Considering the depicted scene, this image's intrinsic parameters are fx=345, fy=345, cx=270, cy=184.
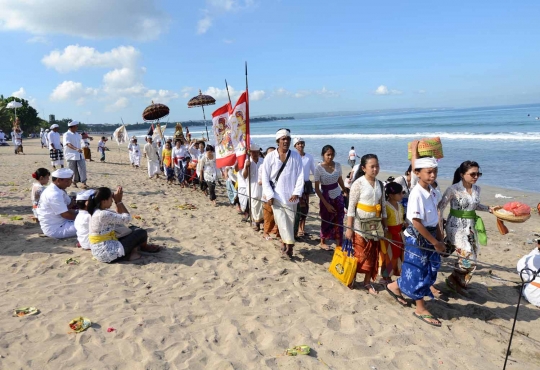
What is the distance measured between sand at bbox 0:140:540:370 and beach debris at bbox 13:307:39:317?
2.7 inches

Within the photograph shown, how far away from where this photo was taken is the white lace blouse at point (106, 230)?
14.7 ft

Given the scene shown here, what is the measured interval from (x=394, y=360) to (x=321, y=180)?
2.95 meters

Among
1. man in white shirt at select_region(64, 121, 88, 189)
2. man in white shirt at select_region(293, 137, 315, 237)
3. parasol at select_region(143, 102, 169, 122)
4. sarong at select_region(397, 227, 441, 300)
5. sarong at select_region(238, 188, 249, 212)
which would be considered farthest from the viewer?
parasol at select_region(143, 102, 169, 122)

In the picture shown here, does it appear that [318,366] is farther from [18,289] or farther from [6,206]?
[6,206]

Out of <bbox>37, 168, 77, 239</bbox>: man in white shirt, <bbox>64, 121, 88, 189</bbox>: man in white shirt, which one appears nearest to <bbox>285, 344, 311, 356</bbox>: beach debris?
<bbox>37, 168, 77, 239</bbox>: man in white shirt

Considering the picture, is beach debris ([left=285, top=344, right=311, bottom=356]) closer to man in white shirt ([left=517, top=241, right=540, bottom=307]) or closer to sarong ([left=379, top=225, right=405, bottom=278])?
sarong ([left=379, top=225, right=405, bottom=278])

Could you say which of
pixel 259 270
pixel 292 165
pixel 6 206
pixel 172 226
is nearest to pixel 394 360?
pixel 259 270

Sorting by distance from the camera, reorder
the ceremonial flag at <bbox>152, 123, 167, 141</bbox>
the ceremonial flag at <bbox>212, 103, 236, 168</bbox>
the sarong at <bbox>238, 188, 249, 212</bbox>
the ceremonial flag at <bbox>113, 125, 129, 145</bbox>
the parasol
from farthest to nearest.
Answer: the ceremonial flag at <bbox>113, 125, 129, 145</bbox> → the ceremonial flag at <bbox>152, 123, 167, 141</bbox> → the parasol → the sarong at <bbox>238, 188, 249, 212</bbox> → the ceremonial flag at <bbox>212, 103, 236, 168</bbox>

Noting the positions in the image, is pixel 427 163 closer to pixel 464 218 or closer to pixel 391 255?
pixel 464 218

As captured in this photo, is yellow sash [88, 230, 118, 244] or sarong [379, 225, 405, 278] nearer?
sarong [379, 225, 405, 278]

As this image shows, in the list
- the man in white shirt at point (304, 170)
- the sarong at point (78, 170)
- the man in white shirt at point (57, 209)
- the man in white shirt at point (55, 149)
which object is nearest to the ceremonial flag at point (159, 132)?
the man in white shirt at point (55, 149)

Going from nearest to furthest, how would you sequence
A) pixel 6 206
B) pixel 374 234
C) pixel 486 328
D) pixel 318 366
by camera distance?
1. pixel 318 366
2. pixel 486 328
3. pixel 374 234
4. pixel 6 206

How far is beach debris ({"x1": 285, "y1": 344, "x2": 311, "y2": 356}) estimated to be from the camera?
2962 millimetres

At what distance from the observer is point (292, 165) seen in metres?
5.03
